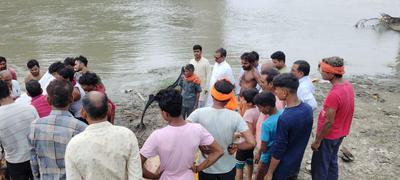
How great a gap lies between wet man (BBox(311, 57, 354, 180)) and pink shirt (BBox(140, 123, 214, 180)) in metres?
1.72

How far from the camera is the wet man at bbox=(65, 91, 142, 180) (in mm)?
2682

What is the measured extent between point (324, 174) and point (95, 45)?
1463cm

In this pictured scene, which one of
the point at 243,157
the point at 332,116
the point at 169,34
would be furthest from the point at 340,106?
the point at 169,34

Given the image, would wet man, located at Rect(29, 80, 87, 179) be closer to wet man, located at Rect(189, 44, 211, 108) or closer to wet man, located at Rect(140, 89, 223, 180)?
wet man, located at Rect(140, 89, 223, 180)

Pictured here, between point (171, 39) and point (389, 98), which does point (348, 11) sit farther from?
point (389, 98)

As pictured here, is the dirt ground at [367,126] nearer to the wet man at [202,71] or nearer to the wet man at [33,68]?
the wet man at [202,71]

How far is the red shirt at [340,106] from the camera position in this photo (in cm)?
422

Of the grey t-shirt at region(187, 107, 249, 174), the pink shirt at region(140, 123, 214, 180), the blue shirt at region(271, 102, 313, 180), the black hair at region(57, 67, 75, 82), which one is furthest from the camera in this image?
the black hair at region(57, 67, 75, 82)

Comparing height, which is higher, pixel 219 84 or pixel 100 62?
pixel 219 84

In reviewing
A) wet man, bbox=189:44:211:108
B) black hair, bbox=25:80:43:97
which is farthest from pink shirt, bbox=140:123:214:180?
wet man, bbox=189:44:211:108

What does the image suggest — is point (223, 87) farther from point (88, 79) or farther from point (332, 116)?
point (88, 79)

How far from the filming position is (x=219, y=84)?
3.62 meters

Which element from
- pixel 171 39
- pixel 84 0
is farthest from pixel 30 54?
pixel 84 0

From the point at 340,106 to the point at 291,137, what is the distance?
90 cm
